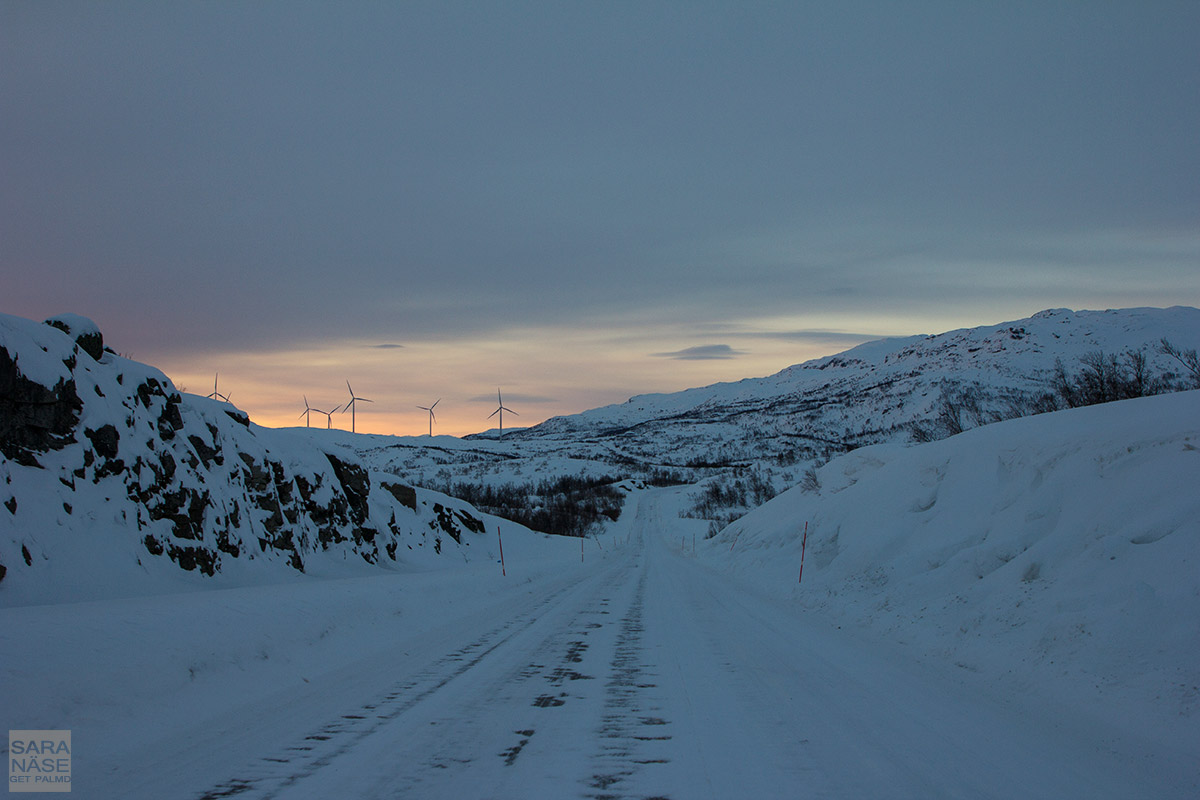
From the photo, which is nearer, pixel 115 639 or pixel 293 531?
pixel 115 639

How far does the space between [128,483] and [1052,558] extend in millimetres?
17554

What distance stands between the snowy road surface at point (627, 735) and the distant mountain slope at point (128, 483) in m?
6.42

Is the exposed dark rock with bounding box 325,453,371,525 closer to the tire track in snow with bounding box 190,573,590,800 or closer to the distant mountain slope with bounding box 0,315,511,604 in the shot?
the distant mountain slope with bounding box 0,315,511,604

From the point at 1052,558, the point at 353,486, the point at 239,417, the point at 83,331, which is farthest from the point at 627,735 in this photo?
the point at 353,486

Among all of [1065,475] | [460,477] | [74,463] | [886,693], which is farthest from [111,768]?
[460,477]

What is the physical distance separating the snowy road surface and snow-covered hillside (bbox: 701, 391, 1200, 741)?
825 mm

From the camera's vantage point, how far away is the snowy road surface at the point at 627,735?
5184 millimetres

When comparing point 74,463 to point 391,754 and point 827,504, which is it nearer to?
point 391,754

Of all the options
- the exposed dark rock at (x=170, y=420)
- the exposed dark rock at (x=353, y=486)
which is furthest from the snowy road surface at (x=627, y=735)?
the exposed dark rock at (x=353, y=486)

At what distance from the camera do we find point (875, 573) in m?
15.4

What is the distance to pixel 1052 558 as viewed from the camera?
10445 millimetres

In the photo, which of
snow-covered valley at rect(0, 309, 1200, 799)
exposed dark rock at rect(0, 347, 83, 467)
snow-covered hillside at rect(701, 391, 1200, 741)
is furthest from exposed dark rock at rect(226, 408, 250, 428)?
snow-covered hillside at rect(701, 391, 1200, 741)

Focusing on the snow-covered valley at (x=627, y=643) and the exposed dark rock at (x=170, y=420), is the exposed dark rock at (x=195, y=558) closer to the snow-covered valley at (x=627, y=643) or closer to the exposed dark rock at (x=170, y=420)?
the snow-covered valley at (x=627, y=643)

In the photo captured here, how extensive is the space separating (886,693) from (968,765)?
2.43 meters
